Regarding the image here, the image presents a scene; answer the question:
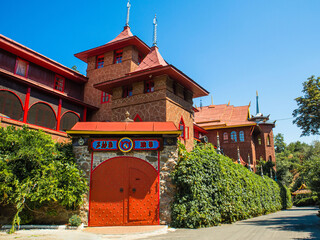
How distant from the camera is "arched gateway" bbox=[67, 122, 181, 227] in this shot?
934 centimetres

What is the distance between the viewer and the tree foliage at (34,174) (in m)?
8.18

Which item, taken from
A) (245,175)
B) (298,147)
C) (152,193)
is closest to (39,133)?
(152,193)

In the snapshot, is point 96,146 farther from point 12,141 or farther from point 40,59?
point 40,59

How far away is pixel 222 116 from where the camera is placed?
33.1 meters

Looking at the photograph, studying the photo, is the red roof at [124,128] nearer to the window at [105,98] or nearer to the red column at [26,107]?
the red column at [26,107]

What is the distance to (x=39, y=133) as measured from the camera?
9633mm

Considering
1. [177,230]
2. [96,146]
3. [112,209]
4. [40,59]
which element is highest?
[40,59]

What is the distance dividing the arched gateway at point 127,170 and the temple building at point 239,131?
67.7 ft

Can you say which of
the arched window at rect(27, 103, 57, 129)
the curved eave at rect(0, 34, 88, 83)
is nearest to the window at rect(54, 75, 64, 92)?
the curved eave at rect(0, 34, 88, 83)

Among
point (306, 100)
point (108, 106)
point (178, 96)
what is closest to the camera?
point (178, 96)

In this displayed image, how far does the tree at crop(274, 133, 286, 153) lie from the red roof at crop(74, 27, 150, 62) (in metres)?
72.6

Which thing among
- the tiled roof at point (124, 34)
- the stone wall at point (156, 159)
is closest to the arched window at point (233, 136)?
the tiled roof at point (124, 34)

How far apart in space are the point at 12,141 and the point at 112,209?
13.6 ft

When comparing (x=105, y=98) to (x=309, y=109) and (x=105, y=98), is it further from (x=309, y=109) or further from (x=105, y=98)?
(x=309, y=109)
